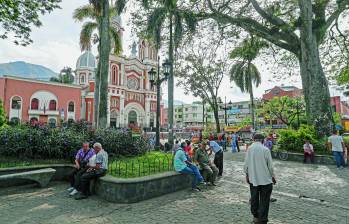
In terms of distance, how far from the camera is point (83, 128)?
10359 millimetres

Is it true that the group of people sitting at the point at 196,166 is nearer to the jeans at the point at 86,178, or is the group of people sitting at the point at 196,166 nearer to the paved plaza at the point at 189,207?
the paved plaza at the point at 189,207

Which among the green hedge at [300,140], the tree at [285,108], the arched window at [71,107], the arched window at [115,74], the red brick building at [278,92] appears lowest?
the green hedge at [300,140]

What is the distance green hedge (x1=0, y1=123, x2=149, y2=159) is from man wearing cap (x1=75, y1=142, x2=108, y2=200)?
2875 mm

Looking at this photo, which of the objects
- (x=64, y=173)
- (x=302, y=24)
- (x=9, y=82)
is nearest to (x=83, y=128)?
(x=64, y=173)

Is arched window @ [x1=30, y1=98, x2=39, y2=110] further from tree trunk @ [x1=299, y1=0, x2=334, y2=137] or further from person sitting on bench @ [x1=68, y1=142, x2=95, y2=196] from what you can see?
tree trunk @ [x1=299, y1=0, x2=334, y2=137]

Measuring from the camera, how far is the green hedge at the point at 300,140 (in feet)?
40.5

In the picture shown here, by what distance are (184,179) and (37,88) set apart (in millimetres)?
38658

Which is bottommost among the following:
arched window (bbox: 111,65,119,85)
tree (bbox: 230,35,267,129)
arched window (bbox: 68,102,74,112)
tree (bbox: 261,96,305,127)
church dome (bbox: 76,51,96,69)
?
tree (bbox: 261,96,305,127)

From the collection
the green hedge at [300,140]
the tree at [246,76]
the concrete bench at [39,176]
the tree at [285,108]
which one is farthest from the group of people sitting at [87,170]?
the tree at [285,108]

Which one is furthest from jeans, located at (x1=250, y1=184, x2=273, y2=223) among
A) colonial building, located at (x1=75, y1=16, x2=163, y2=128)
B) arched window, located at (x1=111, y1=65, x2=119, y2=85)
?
arched window, located at (x1=111, y1=65, x2=119, y2=85)

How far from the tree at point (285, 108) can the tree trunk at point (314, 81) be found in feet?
55.3

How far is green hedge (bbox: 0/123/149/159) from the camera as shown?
877 cm

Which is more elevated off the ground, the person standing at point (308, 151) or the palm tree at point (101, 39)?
the palm tree at point (101, 39)

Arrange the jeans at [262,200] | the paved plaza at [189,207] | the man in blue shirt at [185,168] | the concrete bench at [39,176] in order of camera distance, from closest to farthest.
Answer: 1. the jeans at [262,200]
2. the paved plaza at [189,207]
3. the concrete bench at [39,176]
4. the man in blue shirt at [185,168]
